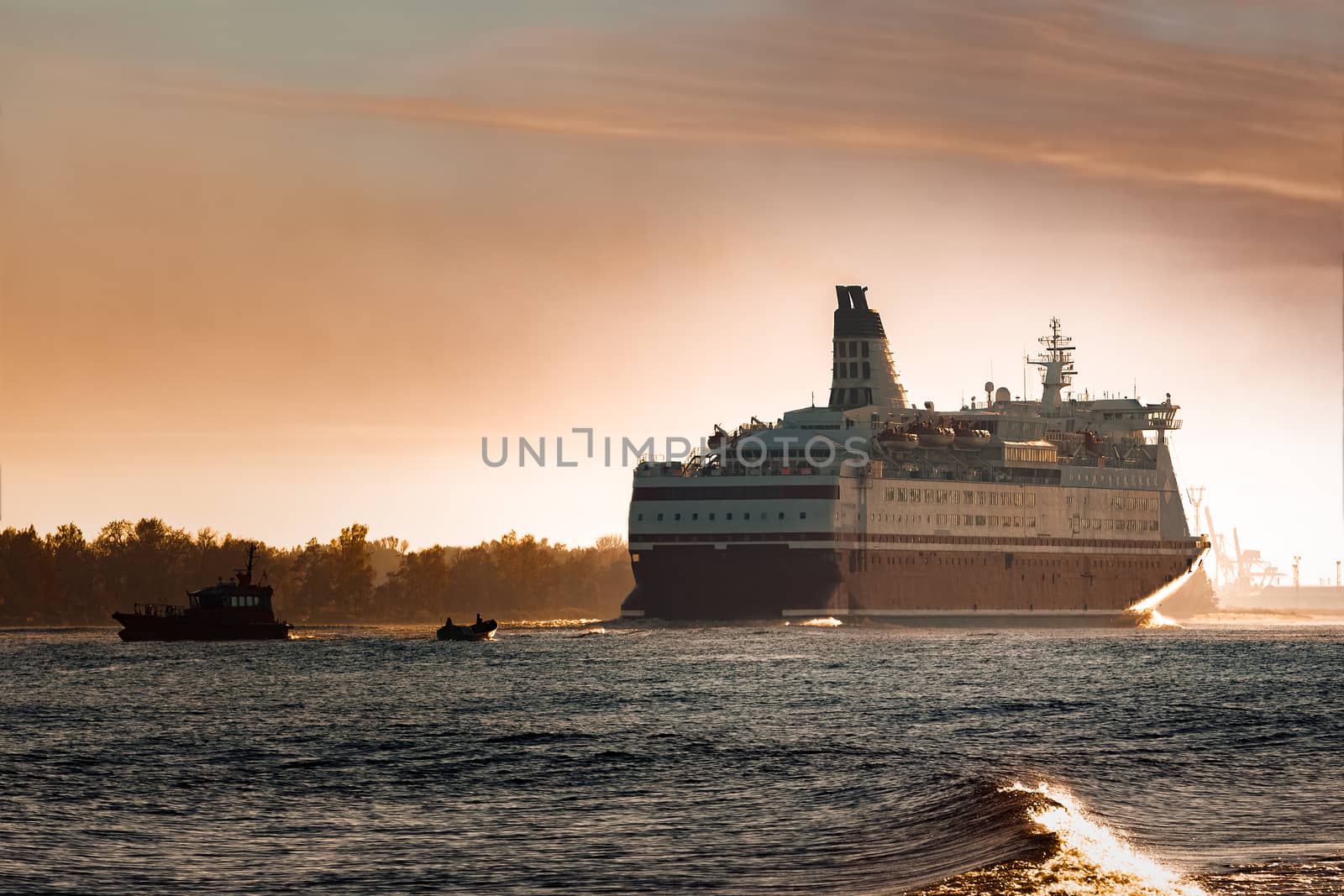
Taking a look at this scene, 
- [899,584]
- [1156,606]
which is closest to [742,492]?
[899,584]

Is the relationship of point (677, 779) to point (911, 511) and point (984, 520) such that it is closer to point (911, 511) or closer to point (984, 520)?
point (911, 511)

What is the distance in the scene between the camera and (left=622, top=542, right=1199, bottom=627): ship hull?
136250mm

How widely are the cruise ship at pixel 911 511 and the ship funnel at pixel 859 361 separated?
152 millimetres

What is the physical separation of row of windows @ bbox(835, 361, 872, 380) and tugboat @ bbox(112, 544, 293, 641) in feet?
185

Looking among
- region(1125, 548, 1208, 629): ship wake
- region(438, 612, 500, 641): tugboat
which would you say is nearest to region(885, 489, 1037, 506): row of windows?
region(1125, 548, 1208, 629): ship wake

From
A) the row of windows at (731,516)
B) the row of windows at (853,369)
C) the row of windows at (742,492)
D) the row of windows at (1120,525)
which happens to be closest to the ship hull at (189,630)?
the row of windows at (731,516)

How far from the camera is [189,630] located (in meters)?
124

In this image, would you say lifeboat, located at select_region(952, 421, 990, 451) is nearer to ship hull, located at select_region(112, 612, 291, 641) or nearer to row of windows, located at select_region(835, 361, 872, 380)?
row of windows, located at select_region(835, 361, 872, 380)

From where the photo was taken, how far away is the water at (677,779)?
3459cm

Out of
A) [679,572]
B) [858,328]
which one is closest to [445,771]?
[679,572]

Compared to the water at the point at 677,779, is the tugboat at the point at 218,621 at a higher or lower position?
higher

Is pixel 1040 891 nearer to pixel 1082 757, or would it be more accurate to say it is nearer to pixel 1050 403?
pixel 1082 757

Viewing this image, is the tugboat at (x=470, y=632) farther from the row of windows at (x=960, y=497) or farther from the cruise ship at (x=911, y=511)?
the row of windows at (x=960, y=497)

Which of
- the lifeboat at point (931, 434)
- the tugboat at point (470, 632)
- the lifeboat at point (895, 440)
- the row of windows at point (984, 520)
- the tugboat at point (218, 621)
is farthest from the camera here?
the lifeboat at point (931, 434)
